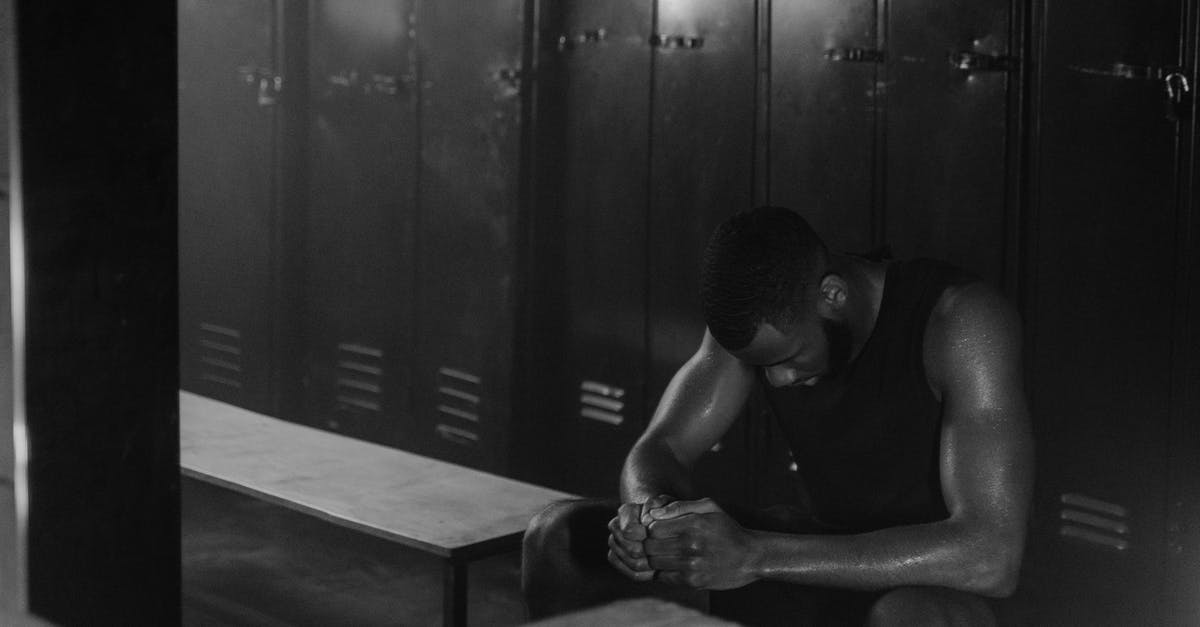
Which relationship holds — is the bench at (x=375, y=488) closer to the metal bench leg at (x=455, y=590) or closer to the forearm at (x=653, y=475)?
the metal bench leg at (x=455, y=590)

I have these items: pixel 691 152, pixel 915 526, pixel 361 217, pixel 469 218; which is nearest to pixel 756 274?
pixel 915 526

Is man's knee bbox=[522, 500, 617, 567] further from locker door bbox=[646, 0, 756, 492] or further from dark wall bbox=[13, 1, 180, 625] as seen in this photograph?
locker door bbox=[646, 0, 756, 492]

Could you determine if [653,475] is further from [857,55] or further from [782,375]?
[857,55]

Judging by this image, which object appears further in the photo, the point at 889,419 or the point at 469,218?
the point at 469,218

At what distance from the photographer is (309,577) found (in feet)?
11.9

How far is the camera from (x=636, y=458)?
2293mm

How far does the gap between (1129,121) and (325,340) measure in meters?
2.76

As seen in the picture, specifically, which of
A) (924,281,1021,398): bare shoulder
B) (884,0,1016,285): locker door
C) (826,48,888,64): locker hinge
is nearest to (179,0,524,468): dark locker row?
(826,48,888,64): locker hinge

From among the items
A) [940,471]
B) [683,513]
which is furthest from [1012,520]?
[683,513]

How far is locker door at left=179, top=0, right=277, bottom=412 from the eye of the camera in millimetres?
4863

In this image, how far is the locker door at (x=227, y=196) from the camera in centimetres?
486

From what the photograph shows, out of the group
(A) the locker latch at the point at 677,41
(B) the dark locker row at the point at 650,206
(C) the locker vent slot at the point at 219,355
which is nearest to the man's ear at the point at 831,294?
(B) the dark locker row at the point at 650,206

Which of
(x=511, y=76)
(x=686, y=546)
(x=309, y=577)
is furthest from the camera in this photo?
(x=511, y=76)

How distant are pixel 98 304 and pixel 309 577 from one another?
2381 mm
